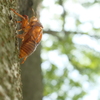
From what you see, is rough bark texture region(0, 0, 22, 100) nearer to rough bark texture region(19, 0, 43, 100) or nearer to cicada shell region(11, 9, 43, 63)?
cicada shell region(11, 9, 43, 63)

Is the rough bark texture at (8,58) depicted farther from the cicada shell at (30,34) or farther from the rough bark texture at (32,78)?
the rough bark texture at (32,78)

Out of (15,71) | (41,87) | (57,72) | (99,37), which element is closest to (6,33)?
(15,71)

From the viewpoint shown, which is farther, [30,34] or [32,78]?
[32,78]

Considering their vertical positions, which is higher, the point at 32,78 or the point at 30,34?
the point at 32,78

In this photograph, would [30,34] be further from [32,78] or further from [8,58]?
[32,78]

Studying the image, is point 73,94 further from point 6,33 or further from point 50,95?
point 6,33

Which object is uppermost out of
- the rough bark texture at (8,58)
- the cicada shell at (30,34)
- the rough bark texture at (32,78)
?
the rough bark texture at (32,78)

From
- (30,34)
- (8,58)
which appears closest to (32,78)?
(30,34)

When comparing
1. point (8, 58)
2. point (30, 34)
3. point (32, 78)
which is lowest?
point (8, 58)

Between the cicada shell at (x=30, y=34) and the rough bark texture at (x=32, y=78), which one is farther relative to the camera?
the rough bark texture at (x=32, y=78)

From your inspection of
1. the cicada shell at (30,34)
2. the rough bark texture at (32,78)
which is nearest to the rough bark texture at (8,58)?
the cicada shell at (30,34)
